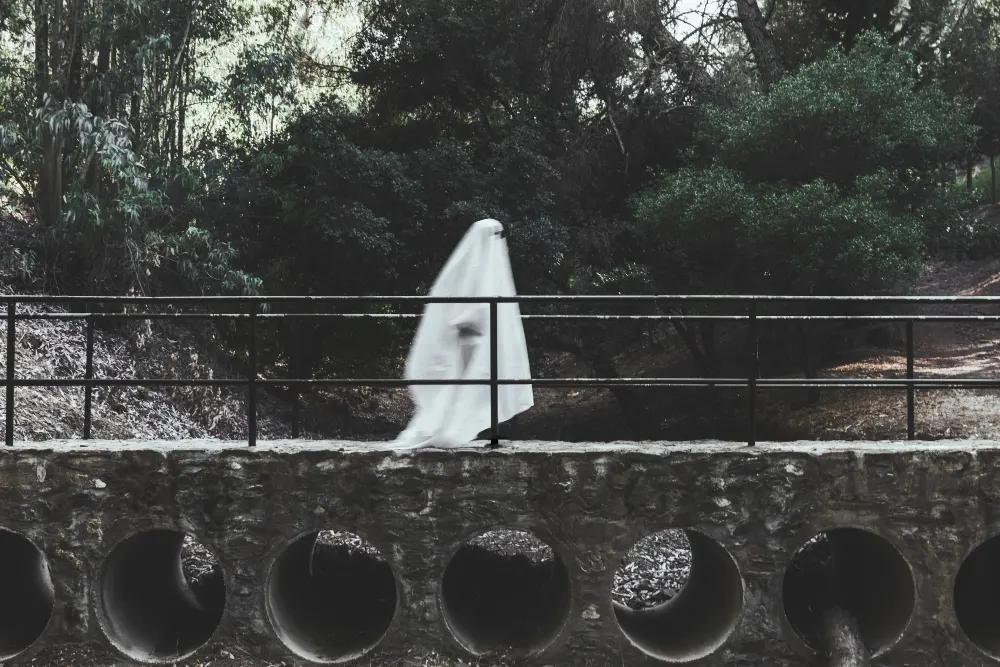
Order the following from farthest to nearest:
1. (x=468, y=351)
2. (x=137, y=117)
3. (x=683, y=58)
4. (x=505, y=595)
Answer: (x=683, y=58)
(x=137, y=117)
(x=505, y=595)
(x=468, y=351)

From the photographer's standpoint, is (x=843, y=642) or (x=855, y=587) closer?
(x=843, y=642)

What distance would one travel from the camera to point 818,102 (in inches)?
586

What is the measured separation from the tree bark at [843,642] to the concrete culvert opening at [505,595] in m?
1.80

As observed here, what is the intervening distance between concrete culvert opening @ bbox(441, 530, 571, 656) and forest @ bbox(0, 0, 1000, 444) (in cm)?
602

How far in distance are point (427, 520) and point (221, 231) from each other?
36.8 feet

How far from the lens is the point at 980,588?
296 inches

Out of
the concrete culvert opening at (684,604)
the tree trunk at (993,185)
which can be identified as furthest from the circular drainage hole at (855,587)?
the tree trunk at (993,185)

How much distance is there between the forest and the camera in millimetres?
13672

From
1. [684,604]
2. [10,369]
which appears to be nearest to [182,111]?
[10,369]

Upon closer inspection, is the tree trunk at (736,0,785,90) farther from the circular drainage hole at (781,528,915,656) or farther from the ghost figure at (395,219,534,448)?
the ghost figure at (395,219,534,448)

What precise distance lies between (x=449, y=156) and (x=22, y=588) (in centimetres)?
1024

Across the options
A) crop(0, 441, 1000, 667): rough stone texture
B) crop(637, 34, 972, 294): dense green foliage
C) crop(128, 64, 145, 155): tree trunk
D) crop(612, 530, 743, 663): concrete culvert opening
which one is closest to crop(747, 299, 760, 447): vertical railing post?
crop(0, 441, 1000, 667): rough stone texture

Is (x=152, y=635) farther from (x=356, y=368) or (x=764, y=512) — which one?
(x=356, y=368)

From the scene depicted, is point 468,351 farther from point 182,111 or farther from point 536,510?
point 182,111
